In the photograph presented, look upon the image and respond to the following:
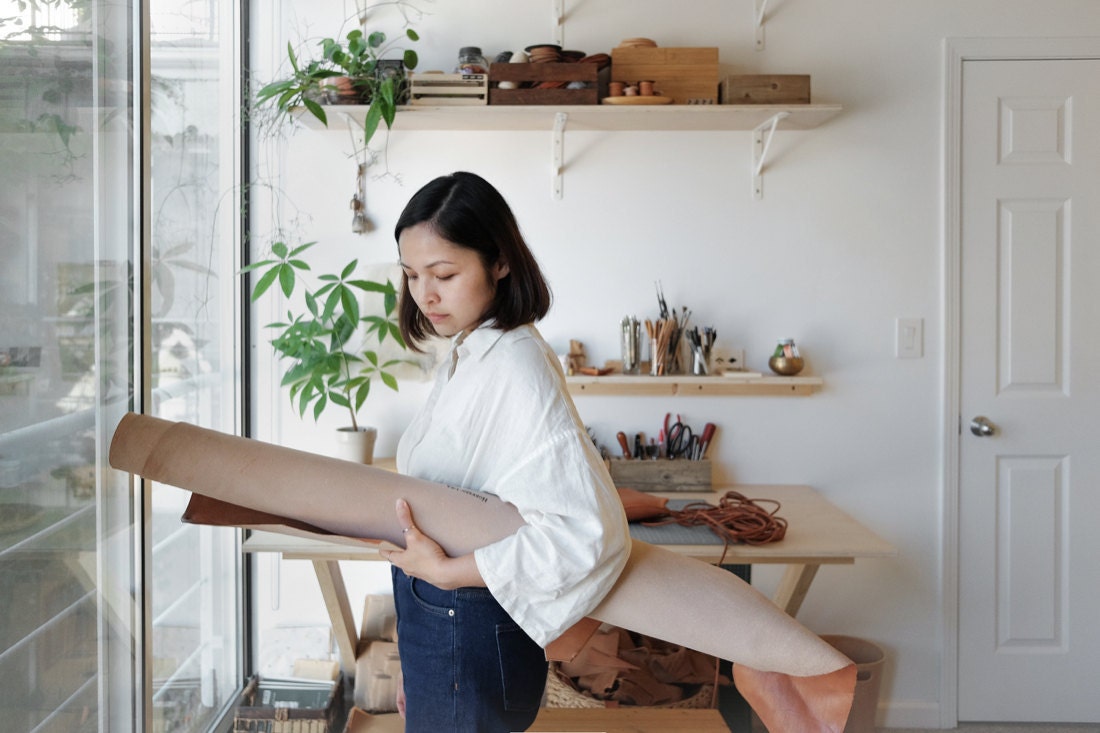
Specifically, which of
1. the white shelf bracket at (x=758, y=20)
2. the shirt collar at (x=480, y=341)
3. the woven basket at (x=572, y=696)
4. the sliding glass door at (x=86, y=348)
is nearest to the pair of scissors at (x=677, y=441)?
the woven basket at (x=572, y=696)

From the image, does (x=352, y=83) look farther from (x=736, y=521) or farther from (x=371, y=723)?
(x=371, y=723)

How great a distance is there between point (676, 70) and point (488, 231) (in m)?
1.60

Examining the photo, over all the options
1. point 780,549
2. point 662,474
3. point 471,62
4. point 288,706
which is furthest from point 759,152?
point 288,706

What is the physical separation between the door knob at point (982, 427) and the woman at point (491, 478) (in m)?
2.00

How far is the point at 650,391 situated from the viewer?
9.05 ft

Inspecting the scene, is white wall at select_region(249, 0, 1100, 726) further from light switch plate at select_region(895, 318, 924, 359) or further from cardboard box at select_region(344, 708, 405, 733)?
cardboard box at select_region(344, 708, 405, 733)

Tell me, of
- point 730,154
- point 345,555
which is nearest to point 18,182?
point 345,555

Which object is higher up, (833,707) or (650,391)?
(650,391)

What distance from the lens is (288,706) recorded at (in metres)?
2.49

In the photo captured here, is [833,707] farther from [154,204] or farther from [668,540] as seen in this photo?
[154,204]

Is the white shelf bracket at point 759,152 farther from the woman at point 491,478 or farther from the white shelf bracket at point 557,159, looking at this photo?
the woman at point 491,478

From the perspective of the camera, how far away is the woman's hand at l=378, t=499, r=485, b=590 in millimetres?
1135

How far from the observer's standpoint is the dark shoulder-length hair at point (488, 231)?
118 cm

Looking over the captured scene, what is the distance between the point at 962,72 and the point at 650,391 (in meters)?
1.34
